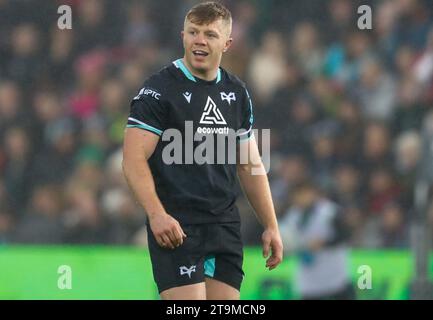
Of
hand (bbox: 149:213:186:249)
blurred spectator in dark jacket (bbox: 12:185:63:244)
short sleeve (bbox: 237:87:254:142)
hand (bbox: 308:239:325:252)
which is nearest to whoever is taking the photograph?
hand (bbox: 149:213:186:249)

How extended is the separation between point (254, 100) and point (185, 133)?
603cm

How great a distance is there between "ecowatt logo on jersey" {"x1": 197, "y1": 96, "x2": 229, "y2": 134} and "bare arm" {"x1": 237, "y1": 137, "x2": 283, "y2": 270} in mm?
231

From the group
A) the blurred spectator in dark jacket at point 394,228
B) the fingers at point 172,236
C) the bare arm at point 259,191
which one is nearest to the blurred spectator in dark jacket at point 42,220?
the blurred spectator in dark jacket at point 394,228

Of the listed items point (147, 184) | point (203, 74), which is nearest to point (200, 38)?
point (203, 74)

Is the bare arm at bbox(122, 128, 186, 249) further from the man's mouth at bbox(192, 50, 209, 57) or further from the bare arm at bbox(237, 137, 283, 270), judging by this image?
the bare arm at bbox(237, 137, 283, 270)

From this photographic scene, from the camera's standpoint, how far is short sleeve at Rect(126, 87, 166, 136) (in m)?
5.59

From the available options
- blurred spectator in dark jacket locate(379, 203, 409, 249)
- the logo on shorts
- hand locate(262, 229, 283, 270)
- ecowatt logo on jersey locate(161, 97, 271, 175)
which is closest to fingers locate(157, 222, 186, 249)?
the logo on shorts

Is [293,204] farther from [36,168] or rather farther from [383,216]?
[36,168]

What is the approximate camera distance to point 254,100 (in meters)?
11.7

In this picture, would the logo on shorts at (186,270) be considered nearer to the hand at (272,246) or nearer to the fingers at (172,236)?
the fingers at (172,236)

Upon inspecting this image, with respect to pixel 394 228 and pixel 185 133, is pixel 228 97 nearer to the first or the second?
pixel 185 133

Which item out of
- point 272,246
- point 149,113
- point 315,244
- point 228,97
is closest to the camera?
point 149,113

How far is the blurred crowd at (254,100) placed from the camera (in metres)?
11.1

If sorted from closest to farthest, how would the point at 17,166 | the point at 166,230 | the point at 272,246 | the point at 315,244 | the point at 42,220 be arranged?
the point at 166,230 < the point at 272,246 < the point at 315,244 < the point at 42,220 < the point at 17,166
